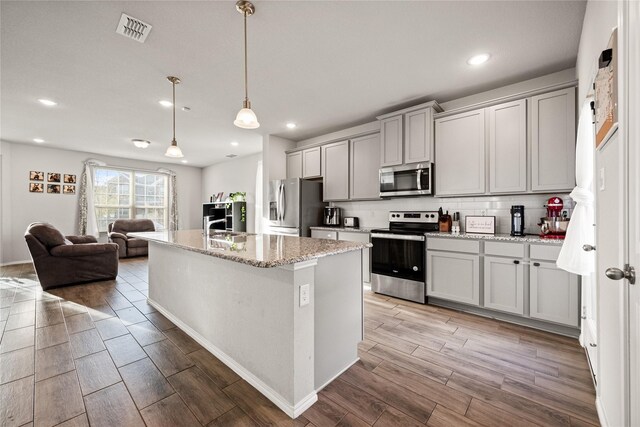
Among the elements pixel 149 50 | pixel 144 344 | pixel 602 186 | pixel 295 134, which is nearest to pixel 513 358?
pixel 602 186

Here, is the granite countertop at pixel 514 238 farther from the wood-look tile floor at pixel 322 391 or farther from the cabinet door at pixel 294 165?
the cabinet door at pixel 294 165

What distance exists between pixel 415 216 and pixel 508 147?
131 cm

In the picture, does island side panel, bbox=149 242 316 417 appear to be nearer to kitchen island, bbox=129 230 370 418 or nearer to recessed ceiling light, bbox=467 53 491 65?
kitchen island, bbox=129 230 370 418

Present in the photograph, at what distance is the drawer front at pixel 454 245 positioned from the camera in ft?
9.21

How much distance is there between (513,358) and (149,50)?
13.3 feet

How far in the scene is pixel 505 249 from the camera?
2623 mm

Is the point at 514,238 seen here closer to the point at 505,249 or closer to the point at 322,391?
the point at 505,249

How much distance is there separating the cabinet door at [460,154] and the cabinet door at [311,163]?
2.04m

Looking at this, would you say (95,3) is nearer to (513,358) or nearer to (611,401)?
(611,401)

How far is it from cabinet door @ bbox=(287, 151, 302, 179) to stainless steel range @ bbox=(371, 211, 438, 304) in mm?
2072

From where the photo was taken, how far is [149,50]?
2.36m

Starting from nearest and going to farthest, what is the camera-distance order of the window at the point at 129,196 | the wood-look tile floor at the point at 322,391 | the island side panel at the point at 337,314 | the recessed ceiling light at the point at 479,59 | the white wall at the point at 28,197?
the wood-look tile floor at the point at 322,391 → the island side panel at the point at 337,314 → the recessed ceiling light at the point at 479,59 → the white wall at the point at 28,197 → the window at the point at 129,196

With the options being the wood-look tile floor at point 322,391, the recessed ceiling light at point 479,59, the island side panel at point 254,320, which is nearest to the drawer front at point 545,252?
the wood-look tile floor at point 322,391

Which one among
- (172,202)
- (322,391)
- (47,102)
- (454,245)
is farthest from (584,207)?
(172,202)
